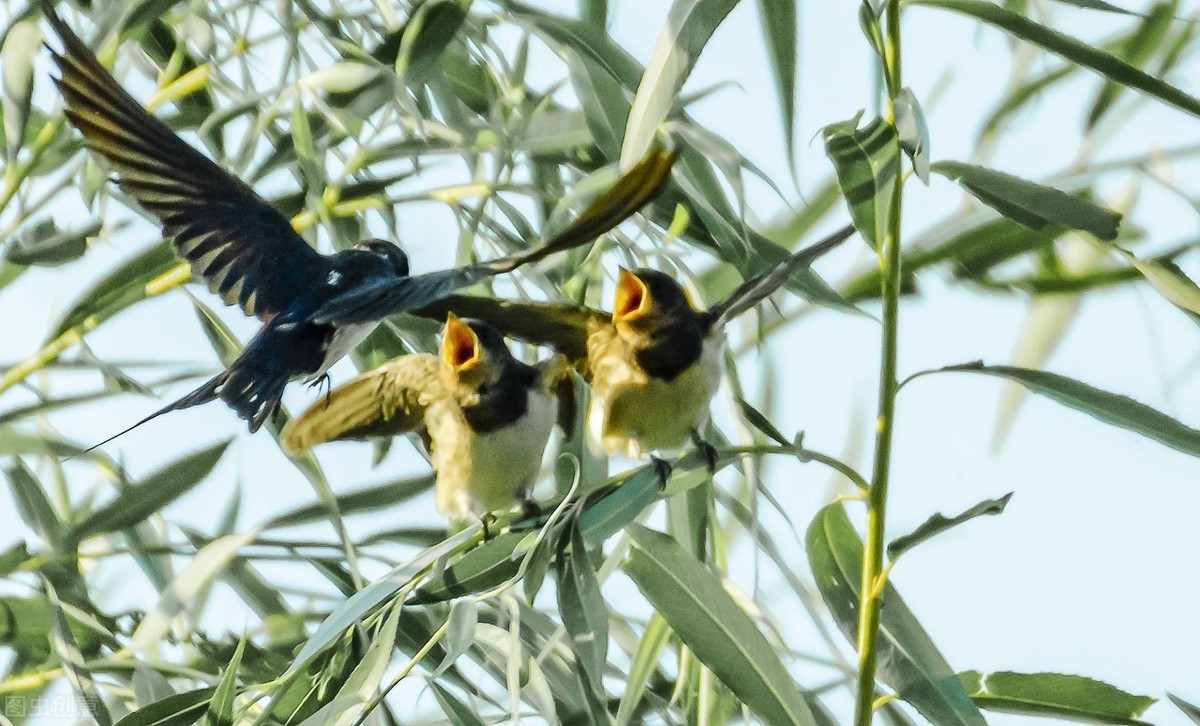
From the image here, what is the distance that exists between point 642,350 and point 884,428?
0.33m

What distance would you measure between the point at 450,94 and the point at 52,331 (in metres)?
0.37

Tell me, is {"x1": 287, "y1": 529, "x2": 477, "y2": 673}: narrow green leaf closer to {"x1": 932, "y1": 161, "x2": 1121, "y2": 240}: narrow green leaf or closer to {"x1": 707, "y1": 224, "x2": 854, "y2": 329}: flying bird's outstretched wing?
{"x1": 707, "y1": 224, "x2": 854, "y2": 329}: flying bird's outstretched wing

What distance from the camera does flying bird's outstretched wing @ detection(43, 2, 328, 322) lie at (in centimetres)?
113

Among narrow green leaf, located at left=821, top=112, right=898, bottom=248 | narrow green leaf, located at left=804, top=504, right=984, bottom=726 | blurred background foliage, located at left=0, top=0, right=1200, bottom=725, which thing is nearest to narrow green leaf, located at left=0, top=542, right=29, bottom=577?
blurred background foliage, located at left=0, top=0, right=1200, bottom=725

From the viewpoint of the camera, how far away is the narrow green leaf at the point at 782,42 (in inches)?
38.8

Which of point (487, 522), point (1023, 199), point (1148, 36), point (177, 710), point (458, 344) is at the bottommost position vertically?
point (177, 710)

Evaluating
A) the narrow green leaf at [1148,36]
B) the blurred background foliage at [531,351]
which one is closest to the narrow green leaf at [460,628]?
the blurred background foliage at [531,351]

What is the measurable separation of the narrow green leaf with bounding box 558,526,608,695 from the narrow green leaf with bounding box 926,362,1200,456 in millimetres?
255

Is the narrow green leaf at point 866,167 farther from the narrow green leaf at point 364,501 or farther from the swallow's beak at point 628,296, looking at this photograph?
the narrow green leaf at point 364,501

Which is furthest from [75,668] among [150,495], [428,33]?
[428,33]

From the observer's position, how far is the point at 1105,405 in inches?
40.1

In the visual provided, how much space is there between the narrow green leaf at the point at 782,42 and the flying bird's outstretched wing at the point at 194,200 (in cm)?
45

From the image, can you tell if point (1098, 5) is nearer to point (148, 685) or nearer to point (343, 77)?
point (343, 77)

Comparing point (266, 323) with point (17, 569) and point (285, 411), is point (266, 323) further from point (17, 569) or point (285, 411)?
point (17, 569)
